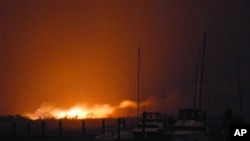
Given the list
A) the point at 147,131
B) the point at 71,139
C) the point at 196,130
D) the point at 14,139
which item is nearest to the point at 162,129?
the point at 147,131

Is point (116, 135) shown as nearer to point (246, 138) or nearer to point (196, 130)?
point (196, 130)

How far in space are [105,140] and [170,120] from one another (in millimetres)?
12838

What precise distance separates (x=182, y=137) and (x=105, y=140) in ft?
30.3

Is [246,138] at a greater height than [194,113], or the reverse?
[194,113]

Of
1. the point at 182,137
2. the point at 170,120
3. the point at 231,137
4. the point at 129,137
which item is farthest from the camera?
the point at 170,120

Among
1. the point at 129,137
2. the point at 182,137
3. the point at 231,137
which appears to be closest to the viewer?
the point at 231,137

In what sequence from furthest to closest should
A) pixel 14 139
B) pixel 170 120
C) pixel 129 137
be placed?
pixel 170 120
pixel 14 139
pixel 129 137

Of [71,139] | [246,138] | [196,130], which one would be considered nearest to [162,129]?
[196,130]

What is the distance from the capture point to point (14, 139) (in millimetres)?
59906

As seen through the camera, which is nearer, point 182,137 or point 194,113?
point 182,137

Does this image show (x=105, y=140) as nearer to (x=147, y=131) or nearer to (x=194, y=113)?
(x=147, y=131)

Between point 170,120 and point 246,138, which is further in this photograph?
point 170,120

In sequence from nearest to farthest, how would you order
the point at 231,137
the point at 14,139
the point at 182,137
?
the point at 231,137 → the point at 182,137 → the point at 14,139

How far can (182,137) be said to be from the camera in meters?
50.8
